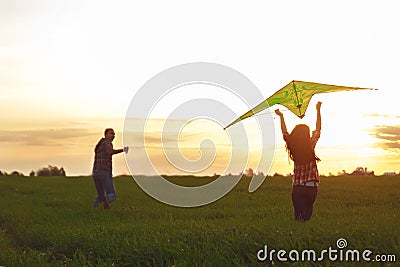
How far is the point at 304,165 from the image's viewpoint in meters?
13.2

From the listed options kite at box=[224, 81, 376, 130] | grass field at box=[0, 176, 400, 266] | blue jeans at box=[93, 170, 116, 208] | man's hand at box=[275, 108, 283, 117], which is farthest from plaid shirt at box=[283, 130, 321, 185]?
blue jeans at box=[93, 170, 116, 208]

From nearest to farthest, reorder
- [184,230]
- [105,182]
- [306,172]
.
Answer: [184,230] < [306,172] < [105,182]

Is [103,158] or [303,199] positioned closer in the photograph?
[303,199]

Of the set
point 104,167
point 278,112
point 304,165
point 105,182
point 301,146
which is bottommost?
point 105,182

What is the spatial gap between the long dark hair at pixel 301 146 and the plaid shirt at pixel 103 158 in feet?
25.8

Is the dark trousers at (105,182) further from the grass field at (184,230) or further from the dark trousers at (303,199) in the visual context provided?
the dark trousers at (303,199)

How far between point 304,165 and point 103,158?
27.2ft

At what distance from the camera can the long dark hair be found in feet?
43.3

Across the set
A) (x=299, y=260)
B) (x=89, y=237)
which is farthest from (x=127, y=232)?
(x=299, y=260)

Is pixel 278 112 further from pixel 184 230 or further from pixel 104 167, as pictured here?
pixel 104 167

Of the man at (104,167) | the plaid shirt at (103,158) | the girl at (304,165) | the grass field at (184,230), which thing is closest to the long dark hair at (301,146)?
the girl at (304,165)

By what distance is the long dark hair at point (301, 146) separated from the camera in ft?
43.3
